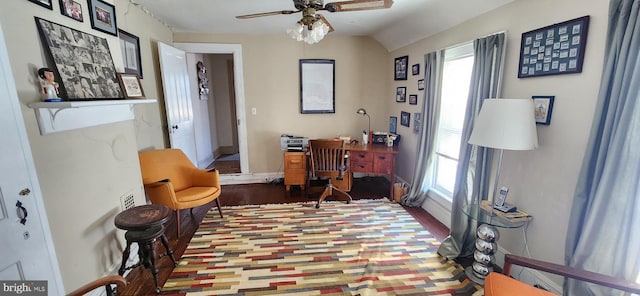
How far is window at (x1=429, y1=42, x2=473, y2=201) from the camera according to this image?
2680mm

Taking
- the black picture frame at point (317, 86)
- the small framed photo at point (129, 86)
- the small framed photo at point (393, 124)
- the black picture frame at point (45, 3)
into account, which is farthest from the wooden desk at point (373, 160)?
the black picture frame at point (45, 3)

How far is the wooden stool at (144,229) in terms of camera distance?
1.78 meters

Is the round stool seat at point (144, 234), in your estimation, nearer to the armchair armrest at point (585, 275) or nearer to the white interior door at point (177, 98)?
the white interior door at point (177, 98)

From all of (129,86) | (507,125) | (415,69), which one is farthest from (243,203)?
(507,125)

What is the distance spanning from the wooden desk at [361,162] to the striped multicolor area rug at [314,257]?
590mm

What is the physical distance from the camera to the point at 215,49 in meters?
3.81

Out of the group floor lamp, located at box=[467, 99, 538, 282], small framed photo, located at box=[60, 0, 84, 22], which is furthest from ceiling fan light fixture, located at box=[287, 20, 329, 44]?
small framed photo, located at box=[60, 0, 84, 22]

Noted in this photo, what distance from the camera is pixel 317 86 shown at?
4.16 m

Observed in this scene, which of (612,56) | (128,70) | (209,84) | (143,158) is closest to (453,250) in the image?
(612,56)

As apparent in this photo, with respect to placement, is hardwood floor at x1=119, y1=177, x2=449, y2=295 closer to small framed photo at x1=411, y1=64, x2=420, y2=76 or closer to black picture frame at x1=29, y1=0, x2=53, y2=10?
small framed photo at x1=411, y1=64, x2=420, y2=76

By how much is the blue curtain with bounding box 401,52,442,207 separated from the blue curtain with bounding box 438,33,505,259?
2.03 feet

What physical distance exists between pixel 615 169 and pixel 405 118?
2471mm

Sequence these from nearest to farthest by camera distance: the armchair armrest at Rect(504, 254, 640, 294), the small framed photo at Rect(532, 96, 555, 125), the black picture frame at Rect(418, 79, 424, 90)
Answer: the armchair armrest at Rect(504, 254, 640, 294) < the small framed photo at Rect(532, 96, 555, 125) < the black picture frame at Rect(418, 79, 424, 90)

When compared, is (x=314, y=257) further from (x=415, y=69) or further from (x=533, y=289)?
(x=415, y=69)
